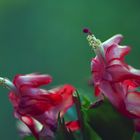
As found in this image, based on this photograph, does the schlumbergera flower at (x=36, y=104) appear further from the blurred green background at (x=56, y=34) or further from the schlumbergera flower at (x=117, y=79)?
the blurred green background at (x=56, y=34)

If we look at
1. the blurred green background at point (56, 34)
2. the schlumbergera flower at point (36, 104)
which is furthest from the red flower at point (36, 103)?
the blurred green background at point (56, 34)

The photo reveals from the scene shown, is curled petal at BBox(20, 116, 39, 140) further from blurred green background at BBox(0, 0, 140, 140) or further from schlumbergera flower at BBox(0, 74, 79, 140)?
blurred green background at BBox(0, 0, 140, 140)

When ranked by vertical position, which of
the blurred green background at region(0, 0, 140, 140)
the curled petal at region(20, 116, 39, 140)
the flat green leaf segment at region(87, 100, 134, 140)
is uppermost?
the blurred green background at region(0, 0, 140, 140)

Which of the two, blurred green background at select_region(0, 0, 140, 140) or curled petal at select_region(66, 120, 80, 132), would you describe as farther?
blurred green background at select_region(0, 0, 140, 140)

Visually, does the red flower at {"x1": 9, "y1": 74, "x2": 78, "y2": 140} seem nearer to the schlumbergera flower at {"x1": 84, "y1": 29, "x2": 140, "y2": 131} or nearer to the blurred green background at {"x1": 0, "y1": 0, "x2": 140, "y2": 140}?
the schlumbergera flower at {"x1": 84, "y1": 29, "x2": 140, "y2": 131}

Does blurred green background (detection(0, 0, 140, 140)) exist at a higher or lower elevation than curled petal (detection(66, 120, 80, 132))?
higher

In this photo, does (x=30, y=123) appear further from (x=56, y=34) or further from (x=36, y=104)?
(x=56, y=34)

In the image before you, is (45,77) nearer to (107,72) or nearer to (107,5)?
(107,72)

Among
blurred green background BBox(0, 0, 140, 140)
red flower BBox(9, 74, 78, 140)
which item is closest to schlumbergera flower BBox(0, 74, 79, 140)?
red flower BBox(9, 74, 78, 140)
